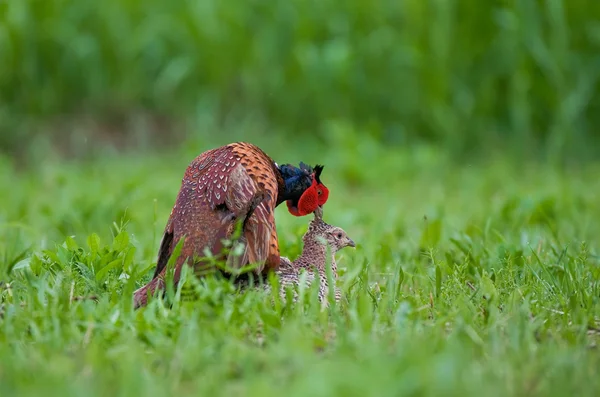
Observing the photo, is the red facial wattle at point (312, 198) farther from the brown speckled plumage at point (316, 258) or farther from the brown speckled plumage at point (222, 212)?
the brown speckled plumage at point (222, 212)

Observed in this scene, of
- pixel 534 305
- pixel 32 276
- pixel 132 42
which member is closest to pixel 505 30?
pixel 132 42

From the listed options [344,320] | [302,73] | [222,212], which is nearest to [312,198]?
[222,212]

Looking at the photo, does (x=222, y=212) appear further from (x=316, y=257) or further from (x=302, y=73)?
(x=302, y=73)

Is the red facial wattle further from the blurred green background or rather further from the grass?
the blurred green background

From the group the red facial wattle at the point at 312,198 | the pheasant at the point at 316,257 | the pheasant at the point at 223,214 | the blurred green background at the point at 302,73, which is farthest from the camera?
the blurred green background at the point at 302,73

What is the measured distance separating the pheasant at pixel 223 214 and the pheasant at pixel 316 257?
153mm

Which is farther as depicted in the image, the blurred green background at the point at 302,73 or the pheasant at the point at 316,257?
the blurred green background at the point at 302,73

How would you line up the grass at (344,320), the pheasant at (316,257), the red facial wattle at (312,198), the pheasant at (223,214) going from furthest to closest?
the red facial wattle at (312,198) < the pheasant at (316,257) < the pheasant at (223,214) < the grass at (344,320)

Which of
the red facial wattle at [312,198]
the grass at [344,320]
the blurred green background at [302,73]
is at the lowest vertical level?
the grass at [344,320]

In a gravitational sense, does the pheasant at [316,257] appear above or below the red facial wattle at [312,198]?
below

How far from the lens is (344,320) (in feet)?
10.7

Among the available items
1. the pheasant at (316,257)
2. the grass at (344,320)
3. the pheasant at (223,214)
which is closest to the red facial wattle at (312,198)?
the pheasant at (316,257)

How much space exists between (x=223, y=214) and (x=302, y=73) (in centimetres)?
502

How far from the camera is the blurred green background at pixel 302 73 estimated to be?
803 centimetres
